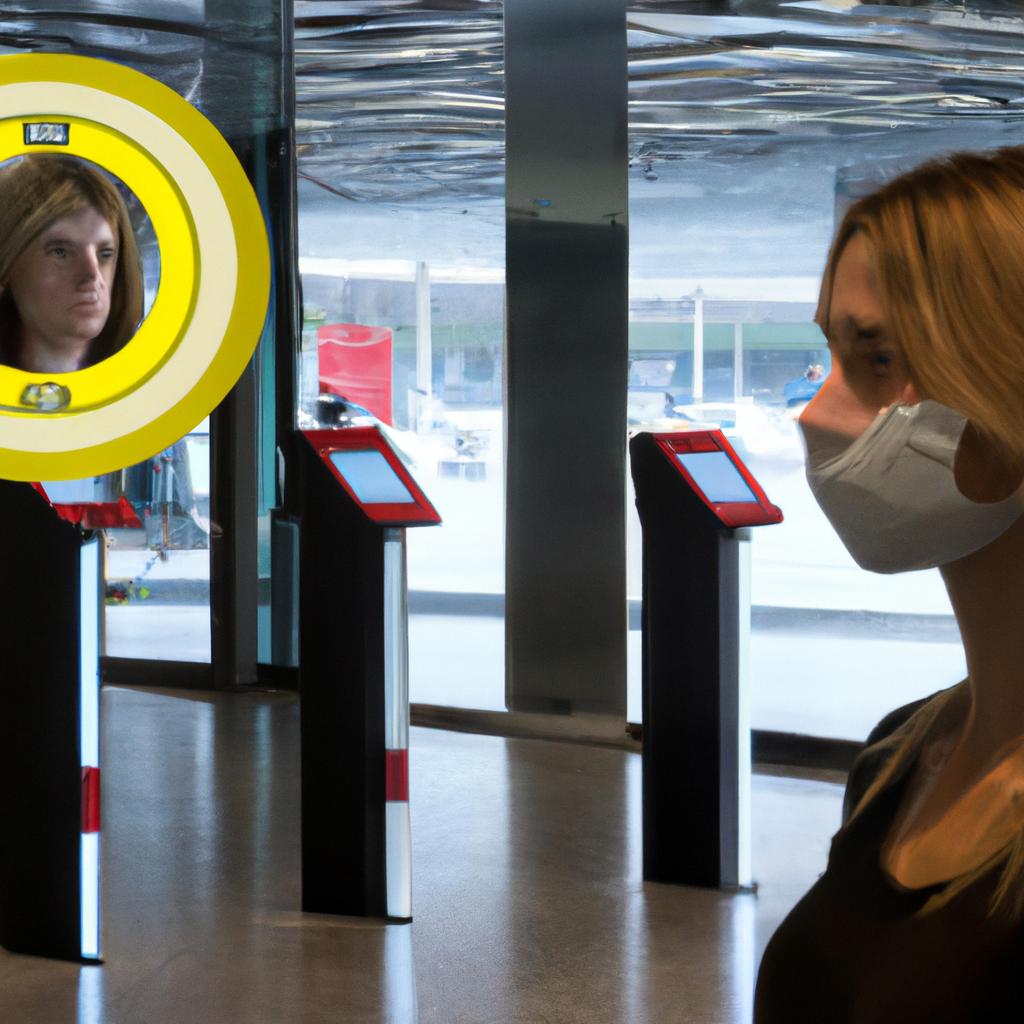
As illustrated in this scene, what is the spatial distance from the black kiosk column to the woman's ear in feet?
6.80

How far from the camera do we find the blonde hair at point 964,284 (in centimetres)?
58

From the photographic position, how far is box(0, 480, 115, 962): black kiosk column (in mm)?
2447

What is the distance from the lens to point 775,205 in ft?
15.6

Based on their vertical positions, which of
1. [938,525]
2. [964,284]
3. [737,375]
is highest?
[737,375]

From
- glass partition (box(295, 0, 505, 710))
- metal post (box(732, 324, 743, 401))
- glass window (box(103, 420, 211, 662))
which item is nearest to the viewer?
glass window (box(103, 420, 211, 662))

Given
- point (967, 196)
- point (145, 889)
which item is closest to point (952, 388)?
point (967, 196)

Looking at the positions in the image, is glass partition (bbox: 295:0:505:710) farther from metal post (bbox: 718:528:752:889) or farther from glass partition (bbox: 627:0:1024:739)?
metal post (bbox: 718:528:752:889)

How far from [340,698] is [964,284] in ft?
7.52

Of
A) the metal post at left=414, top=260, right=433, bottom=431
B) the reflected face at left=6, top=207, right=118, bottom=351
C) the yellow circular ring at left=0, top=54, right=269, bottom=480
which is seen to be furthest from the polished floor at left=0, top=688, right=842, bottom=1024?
the metal post at left=414, top=260, right=433, bottom=431

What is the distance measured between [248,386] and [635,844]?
1746 millimetres

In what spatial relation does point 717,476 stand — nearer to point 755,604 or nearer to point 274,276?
point 274,276

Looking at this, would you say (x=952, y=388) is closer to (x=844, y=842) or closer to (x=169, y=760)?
(x=844, y=842)

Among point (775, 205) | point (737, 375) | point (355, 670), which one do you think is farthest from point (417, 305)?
point (355, 670)

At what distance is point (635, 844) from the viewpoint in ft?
10.9
